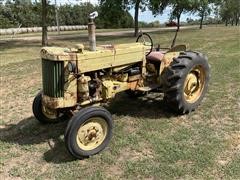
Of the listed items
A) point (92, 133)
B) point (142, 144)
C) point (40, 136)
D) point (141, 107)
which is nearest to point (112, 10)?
point (141, 107)

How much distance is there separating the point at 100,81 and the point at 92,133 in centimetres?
95

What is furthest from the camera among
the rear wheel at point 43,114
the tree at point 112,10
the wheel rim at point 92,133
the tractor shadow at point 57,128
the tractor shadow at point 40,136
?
the tree at point 112,10

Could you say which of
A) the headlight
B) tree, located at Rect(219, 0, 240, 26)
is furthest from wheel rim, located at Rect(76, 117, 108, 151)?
tree, located at Rect(219, 0, 240, 26)

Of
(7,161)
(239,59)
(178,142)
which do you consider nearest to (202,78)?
(178,142)

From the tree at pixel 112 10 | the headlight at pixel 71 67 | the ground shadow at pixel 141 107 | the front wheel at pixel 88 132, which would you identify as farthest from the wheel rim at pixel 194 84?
the tree at pixel 112 10

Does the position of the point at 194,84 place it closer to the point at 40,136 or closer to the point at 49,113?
the point at 49,113

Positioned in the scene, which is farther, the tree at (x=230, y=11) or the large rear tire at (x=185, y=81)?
the tree at (x=230, y=11)

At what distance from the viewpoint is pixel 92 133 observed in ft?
18.0

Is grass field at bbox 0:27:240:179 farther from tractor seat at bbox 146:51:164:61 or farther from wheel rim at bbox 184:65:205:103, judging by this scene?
tractor seat at bbox 146:51:164:61

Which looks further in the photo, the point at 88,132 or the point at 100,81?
the point at 100,81

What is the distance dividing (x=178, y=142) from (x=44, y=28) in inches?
653

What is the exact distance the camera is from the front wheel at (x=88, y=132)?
522 cm

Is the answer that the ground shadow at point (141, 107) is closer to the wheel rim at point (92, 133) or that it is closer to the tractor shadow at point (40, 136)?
the tractor shadow at point (40, 136)

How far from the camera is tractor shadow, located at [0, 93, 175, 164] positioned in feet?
18.9
